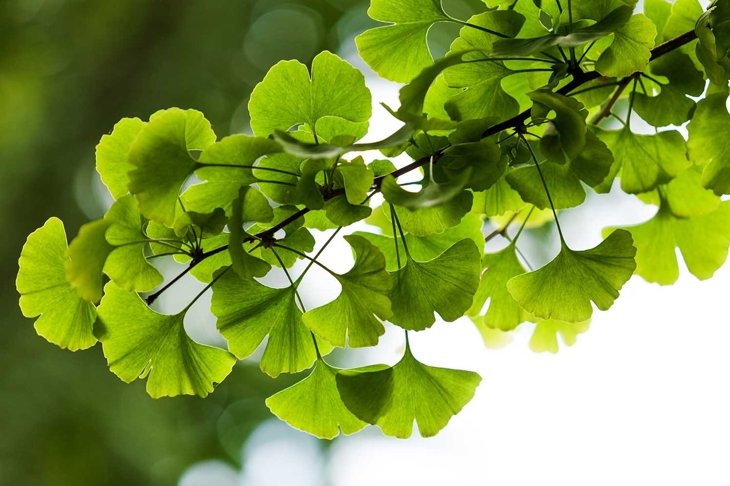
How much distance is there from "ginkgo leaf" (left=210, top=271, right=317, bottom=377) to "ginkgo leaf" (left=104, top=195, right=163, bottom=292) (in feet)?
0.11

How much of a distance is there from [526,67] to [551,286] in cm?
12

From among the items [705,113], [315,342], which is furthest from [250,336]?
[705,113]

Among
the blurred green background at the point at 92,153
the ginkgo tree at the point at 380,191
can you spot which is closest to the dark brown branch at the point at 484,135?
the ginkgo tree at the point at 380,191

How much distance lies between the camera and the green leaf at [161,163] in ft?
1.07

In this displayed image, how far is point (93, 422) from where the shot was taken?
5.61 feet

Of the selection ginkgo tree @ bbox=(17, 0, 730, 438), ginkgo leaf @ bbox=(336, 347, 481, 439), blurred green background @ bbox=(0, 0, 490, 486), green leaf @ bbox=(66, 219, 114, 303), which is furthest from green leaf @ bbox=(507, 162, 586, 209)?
blurred green background @ bbox=(0, 0, 490, 486)

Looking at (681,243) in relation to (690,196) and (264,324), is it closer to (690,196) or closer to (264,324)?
(690,196)

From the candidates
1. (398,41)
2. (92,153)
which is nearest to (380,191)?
(398,41)

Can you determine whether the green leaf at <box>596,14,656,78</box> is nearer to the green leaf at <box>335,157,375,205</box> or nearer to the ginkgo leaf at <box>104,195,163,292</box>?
the green leaf at <box>335,157,375,205</box>

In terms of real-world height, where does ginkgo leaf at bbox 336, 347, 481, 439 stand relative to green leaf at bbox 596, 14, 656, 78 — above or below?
below

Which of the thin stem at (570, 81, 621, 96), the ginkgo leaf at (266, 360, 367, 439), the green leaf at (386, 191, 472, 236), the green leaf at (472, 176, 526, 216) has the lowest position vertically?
the ginkgo leaf at (266, 360, 367, 439)

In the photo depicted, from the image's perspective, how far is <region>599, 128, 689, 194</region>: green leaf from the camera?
0.45m

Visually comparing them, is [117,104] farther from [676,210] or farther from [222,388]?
[676,210]

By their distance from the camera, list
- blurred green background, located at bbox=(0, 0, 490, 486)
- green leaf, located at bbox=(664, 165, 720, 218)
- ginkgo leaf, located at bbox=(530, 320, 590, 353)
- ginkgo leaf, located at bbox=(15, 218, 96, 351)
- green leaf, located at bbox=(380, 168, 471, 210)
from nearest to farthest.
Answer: green leaf, located at bbox=(380, 168, 471, 210)
ginkgo leaf, located at bbox=(15, 218, 96, 351)
green leaf, located at bbox=(664, 165, 720, 218)
ginkgo leaf, located at bbox=(530, 320, 590, 353)
blurred green background, located at bbox=(0, 0, 490, 486)
